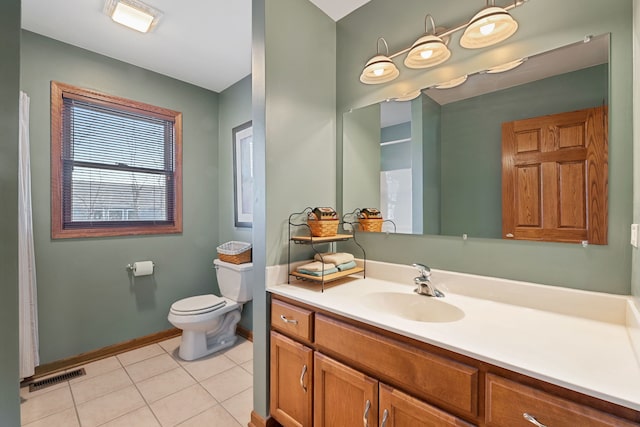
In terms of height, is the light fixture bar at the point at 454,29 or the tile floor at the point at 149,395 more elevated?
the light fixture bar at the point at 454,29

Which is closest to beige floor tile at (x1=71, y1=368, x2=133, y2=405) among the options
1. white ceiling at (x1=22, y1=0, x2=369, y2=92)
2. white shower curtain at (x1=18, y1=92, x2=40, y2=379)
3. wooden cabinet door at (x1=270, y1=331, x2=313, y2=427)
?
white shower curtain at (x1=18, y1=92, x2=40, y2=379)

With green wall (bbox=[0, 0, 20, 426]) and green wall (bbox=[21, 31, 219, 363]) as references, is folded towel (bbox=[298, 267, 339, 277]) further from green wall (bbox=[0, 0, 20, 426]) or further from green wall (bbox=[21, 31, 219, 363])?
green wall (bbox=[21, 31, 219, 363])

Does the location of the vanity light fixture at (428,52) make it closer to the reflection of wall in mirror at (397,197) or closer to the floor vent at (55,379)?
the reflection of wall in mirror at (397,197)

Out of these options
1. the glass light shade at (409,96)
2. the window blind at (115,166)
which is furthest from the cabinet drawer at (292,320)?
the window blind at (115,166)

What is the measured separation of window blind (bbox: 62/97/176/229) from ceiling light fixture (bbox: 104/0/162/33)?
82 cm

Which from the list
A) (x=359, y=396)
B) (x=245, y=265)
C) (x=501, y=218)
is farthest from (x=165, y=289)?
(x=501, y=218)

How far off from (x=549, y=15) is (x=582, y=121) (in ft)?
1.61

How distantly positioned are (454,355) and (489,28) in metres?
1.40

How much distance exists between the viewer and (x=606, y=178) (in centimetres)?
108

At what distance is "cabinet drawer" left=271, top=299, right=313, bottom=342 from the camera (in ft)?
4.38

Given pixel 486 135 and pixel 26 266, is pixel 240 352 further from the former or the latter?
pixel 486 135

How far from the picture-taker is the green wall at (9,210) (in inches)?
41.9

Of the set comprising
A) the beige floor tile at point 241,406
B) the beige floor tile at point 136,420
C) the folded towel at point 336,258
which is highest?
the folded towel at point 336,258

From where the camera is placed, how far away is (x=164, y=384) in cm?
206
